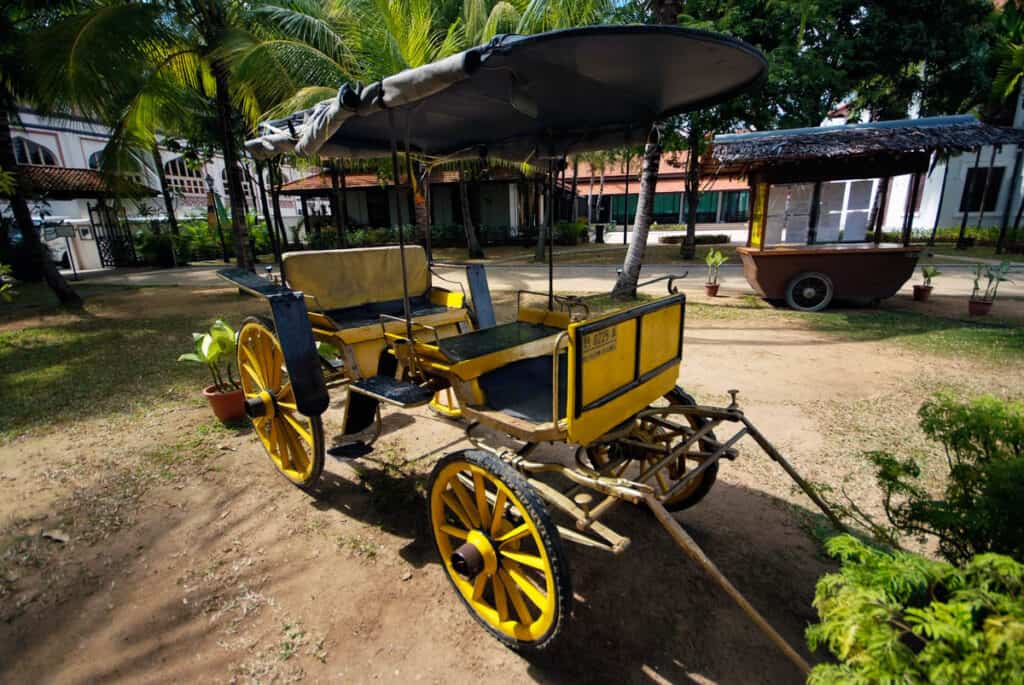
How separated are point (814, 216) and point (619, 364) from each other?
9145 mm

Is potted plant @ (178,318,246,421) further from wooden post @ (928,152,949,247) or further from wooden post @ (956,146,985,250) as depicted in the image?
wooden post @ (928,152,949,247)

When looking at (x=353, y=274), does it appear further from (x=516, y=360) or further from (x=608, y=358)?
(x=608, y=358)

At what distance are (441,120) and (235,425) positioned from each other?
317 centimetres

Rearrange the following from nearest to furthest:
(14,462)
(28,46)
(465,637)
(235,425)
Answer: (465,637), (14,462), (235,425), (28,46)

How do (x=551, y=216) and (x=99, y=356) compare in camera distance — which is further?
(x=99, y=356)

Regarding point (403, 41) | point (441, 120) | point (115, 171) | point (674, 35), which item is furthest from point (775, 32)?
point (115, 171)

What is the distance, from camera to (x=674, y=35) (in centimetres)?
197

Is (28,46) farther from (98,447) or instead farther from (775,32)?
(775,32)

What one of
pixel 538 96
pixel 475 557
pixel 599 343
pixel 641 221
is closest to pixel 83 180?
pixel 641 221

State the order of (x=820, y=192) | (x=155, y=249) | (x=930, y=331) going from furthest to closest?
(x=155, y=249) < (x=820, y=192) < (x=930, y=331)

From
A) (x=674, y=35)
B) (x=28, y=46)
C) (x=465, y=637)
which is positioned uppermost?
(x=28, y=46)

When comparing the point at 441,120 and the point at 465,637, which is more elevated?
the point at 441,120

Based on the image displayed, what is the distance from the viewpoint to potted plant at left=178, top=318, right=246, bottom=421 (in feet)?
12.8

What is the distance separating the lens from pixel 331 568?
264cm
